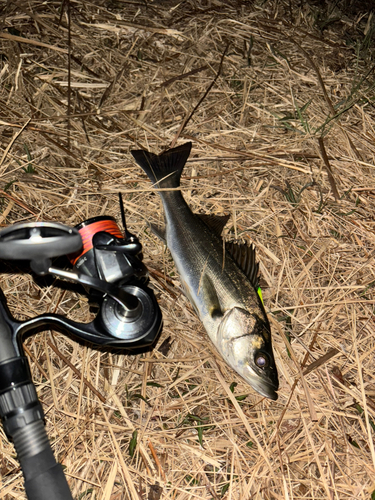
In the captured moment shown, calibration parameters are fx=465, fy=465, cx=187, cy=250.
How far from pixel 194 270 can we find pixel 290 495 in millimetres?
1403

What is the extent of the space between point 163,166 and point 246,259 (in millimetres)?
886

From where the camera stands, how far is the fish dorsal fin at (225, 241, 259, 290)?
3.04 meters

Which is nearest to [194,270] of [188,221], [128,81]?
[188,221]

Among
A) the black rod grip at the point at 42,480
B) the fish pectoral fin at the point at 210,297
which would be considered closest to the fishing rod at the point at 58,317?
the black rod grip at the point at 42,480

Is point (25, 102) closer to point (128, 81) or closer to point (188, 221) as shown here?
point (128, 81)

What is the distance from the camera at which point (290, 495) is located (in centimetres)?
262

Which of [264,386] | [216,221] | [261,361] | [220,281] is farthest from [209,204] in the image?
[264,386]

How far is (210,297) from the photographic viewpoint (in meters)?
2.87

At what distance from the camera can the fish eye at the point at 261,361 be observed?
2.77m

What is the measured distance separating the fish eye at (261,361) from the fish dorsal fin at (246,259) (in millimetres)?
459

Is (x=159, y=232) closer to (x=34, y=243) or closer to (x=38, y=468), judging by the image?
(x=34, y=243)

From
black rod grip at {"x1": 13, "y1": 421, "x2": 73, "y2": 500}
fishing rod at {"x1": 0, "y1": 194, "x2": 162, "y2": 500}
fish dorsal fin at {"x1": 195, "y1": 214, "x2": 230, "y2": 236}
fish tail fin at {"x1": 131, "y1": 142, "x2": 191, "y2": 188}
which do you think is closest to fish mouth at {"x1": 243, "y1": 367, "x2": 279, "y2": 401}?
fishing rod at {"x1": 0, "y1": 194, "x2": 162, "y2": 500}

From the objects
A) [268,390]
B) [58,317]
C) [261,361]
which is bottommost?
[268,390]

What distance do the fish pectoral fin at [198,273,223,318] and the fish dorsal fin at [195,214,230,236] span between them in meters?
0.41
